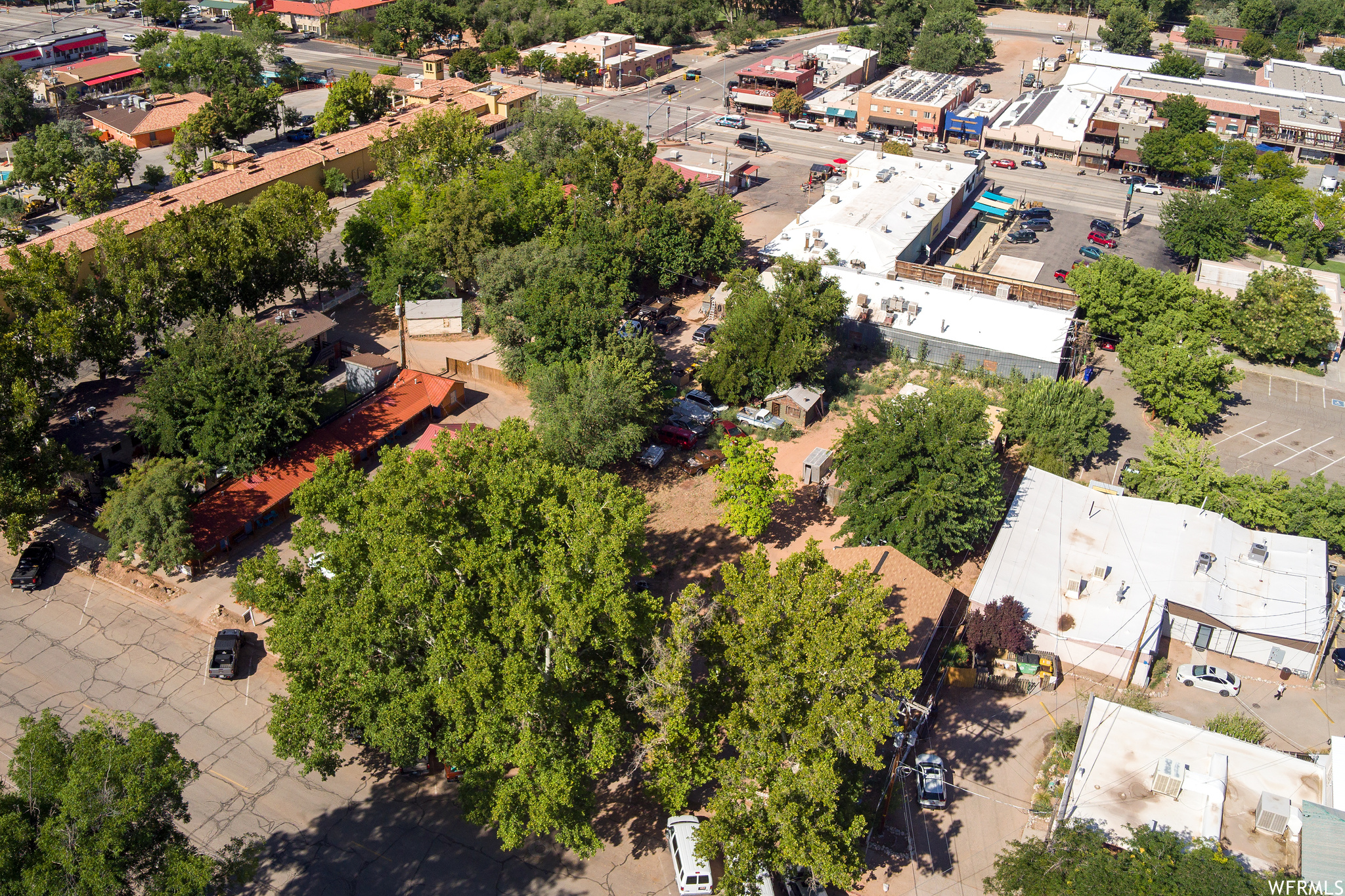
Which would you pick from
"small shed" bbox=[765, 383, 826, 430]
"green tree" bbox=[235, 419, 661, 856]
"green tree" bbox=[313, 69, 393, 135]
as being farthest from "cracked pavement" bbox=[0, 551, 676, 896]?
"green tree" bbox=[313, 69, 393, 135]

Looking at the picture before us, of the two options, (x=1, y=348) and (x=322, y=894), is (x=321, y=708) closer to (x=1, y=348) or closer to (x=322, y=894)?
(x=322, y=894)

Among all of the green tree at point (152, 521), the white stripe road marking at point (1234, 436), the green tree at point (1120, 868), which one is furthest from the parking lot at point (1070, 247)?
the green tree at point (152, 521)

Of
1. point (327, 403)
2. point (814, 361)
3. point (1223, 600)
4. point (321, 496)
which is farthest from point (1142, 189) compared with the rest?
point (321, 496)

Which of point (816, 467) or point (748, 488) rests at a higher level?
point (748, 488)

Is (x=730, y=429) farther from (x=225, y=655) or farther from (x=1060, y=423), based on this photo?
(x=225, y=655)

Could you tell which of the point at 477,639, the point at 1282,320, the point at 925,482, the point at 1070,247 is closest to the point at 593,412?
the point at 925,482

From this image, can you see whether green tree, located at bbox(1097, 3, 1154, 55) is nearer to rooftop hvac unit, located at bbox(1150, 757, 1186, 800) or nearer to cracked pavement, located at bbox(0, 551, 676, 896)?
rooftop hvac unit, located at bbox(1150, 757, 1186, 800)
